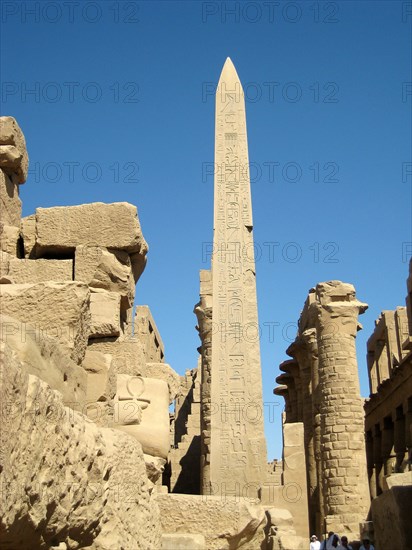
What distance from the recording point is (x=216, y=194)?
34.2 feet

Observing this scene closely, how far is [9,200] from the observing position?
16.8ft

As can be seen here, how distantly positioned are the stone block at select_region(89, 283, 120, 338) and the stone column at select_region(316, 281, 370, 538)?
29.8 ft

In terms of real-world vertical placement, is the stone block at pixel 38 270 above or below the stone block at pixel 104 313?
above

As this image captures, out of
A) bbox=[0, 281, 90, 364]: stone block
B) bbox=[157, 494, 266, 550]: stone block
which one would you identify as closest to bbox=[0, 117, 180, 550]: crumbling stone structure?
bbox=[0, 281, 90, 364]: stone block

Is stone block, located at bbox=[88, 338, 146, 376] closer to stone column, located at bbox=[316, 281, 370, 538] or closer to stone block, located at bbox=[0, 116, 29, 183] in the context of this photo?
stone block, located at bbox=[0, 116, 29, 183]

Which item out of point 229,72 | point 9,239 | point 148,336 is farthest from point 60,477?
point 229,72

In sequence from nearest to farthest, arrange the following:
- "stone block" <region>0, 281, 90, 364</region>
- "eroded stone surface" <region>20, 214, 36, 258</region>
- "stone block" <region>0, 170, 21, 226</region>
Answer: "stone block" <region>0, 281, 90, 364</region>, "stone block" <region>0, 170, 21, 226</region>, "eroded stone surface" <region>20, 214, 36, 258</region>

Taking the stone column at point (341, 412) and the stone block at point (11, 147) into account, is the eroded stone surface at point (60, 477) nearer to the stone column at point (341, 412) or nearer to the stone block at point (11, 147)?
the stone block at point (11, 147)

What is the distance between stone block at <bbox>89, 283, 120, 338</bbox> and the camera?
497cm

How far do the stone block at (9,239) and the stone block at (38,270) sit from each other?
206mm

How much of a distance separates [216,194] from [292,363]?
9499 millimetres

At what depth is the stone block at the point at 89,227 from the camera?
5281mm

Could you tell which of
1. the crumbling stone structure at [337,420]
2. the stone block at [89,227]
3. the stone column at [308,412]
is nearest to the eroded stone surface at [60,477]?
the stone block at [89,227]

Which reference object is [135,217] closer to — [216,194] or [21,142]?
[21,142]
